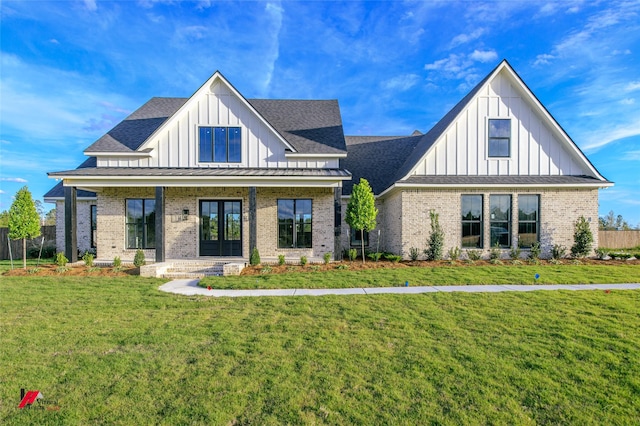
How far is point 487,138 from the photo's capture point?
13906mm

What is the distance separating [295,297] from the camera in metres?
7.94

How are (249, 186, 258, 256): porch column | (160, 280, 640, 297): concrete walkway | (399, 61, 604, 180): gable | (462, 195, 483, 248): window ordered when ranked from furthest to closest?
(399, 61, 604, 180): gable
(462, 195, 483, 248): window
(249, 186, 258, 256): porch column
(160, 280, 640, 297): concrete walkway

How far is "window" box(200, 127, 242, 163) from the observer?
1456 centimetres

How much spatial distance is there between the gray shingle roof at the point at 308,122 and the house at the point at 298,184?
0.14 metres

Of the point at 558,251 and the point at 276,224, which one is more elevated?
the point at 276,224

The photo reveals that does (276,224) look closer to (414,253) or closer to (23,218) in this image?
(414,253)

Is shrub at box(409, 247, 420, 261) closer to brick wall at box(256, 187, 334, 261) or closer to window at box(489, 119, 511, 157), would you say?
brick wall at box(256, 187, 334, 261)

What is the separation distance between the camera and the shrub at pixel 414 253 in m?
13.3

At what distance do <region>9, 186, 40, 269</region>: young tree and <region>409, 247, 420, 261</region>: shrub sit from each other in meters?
14.9

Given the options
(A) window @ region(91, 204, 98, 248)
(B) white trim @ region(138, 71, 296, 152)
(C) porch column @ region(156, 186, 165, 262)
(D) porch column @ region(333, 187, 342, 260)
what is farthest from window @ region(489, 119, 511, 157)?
(A) window @ region(91, 204, 98, 248)

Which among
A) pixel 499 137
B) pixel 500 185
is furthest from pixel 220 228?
pixel 499 137

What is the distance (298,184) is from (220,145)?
4376 mm

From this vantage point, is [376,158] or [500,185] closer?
[500,185]

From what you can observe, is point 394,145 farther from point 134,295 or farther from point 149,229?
point 134,295
